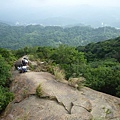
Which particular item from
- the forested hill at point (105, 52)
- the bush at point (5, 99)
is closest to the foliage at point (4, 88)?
the bush at point (5, 99)

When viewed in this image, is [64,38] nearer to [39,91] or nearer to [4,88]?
[4,88]

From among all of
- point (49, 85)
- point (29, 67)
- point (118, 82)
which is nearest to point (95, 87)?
point (118, 82)

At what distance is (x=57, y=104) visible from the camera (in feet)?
32.3

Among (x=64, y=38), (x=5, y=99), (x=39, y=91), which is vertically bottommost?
(x=64, y=38)

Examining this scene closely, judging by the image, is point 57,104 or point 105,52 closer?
point 57,104

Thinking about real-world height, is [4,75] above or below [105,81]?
above

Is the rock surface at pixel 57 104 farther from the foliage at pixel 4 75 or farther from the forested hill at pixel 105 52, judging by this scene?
the forested hill at pixel 105 52

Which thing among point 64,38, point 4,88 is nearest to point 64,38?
point 64,38

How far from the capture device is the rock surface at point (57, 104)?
9055 mm

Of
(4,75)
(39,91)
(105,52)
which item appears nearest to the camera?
(39,91)

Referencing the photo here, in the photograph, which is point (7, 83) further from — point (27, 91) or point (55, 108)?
point (55, 108)

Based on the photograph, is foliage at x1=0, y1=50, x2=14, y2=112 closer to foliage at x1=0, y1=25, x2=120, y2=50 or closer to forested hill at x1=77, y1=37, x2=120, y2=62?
forested hill at x1=77, y1=37, x2=120, y2=62

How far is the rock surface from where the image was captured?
9055 mm

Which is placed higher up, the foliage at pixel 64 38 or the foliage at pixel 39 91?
the foliage at pixel 39 91
